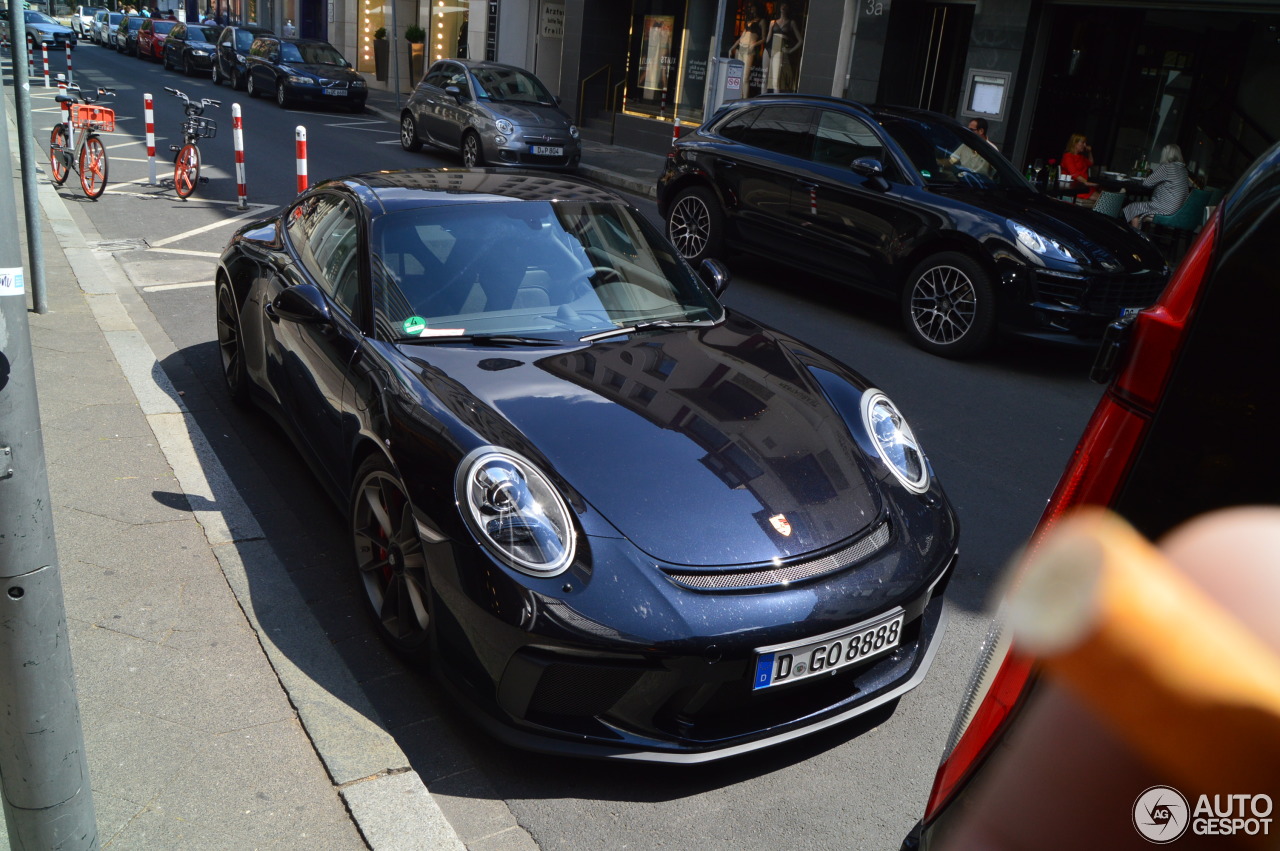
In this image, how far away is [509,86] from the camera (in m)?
17.4

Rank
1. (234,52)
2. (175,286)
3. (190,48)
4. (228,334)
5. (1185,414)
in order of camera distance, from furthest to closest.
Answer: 1. (190,48)
2. (234,52)
3. (175,286)
4. (228,334)
5. (1185,414)

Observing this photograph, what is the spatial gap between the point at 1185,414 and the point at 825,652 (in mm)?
1717

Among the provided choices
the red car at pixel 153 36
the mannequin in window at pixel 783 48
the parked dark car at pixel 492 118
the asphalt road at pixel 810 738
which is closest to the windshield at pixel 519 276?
the asphalt road at pixel 810 738

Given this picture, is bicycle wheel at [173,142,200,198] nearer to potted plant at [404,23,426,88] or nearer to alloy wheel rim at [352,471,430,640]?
alloy wheel rim at [352,471,430,640]

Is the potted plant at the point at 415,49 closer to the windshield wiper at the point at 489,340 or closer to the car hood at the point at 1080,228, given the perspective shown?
the car hood at the point at 1080,228

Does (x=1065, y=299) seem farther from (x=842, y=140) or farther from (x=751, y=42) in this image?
(x=751, y=42)

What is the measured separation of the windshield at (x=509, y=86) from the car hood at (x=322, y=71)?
8.61 metres

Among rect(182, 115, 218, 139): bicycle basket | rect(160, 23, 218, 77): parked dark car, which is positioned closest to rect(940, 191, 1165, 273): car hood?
rect(182, 115, 218, 139): bicycle basket

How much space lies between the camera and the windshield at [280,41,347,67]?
83.1 feet

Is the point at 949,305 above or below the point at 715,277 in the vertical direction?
below

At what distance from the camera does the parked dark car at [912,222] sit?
7355mm

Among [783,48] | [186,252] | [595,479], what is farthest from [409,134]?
[595,479]

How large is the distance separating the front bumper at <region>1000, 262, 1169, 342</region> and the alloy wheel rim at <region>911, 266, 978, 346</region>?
0.94 feet

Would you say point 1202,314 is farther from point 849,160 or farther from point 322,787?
point 849,160
